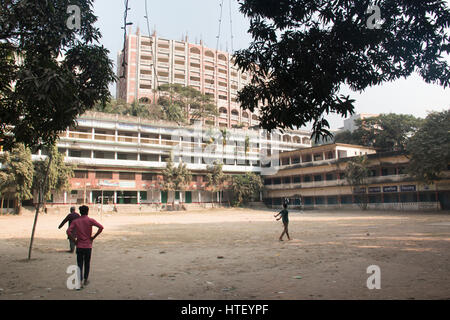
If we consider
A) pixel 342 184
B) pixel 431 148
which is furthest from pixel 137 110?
pixel 431 148

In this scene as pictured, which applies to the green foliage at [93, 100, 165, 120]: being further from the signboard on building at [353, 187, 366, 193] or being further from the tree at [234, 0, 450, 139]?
the tree at [234, 0, 450, 139]

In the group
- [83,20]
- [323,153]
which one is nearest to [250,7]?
[83,20]

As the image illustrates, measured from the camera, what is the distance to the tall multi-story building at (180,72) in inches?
3275

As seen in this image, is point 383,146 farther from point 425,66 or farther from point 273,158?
point 425,66

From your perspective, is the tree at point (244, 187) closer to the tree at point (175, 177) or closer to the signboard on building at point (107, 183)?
the tree at point (175, 177)

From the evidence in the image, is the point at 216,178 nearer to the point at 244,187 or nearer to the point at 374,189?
the point at 244,187

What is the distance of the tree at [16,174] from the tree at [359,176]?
→ 1630 inches

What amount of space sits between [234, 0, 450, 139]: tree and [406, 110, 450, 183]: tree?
29328mm

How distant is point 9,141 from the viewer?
8.77m

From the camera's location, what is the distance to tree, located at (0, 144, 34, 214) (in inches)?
1428

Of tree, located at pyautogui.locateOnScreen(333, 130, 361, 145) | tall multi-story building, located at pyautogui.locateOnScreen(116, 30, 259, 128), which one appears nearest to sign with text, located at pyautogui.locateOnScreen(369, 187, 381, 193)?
tree, located at pyautogui.locateOnScreen(333, 130, 361, 145)

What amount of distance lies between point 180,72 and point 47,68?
84965mm

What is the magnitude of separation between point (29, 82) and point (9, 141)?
326 cm

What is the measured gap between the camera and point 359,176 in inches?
1794
